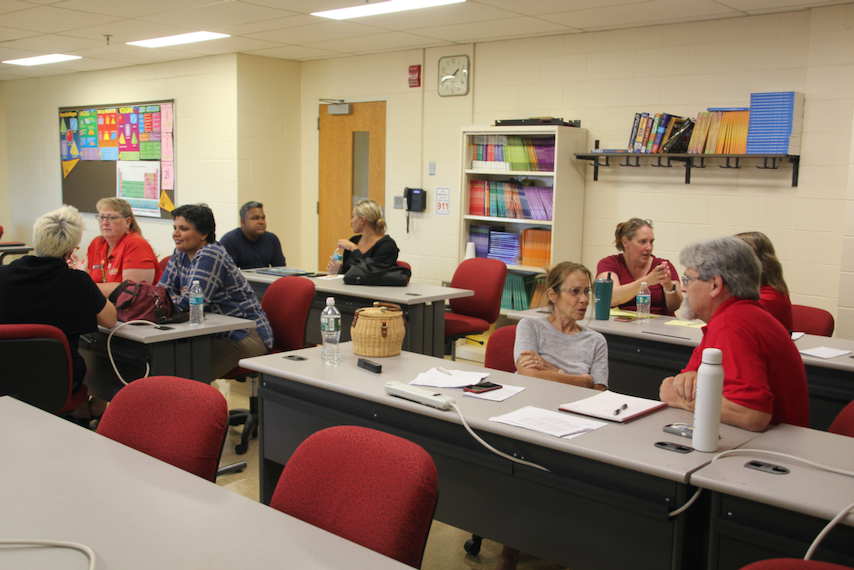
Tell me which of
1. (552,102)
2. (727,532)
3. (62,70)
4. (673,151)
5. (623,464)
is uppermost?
(62,70)

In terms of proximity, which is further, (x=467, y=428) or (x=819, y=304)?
(x=819, y=304)

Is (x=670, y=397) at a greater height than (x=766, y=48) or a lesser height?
lesser

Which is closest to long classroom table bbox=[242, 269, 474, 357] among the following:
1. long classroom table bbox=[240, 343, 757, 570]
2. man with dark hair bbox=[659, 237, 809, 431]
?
long classroom table bbox=[240, 343, 757, 570]

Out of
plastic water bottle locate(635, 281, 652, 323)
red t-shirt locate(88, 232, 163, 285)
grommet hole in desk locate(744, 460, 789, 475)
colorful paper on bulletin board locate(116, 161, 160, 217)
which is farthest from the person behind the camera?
colorful paper on bulletin board locate(116, 161, 160, 217)

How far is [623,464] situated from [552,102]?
4.36 metres

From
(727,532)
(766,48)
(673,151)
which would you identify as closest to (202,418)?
(727,532)

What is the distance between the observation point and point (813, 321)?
3668 millimetres

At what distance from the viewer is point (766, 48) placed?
15.2ft

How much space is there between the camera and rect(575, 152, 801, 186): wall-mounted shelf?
457 centimetres

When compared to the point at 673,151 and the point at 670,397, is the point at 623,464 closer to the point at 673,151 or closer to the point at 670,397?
the point at 670,397

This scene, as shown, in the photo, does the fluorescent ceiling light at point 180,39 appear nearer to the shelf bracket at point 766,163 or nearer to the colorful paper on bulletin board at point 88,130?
the colorful paper on bulletin board at point 88,130

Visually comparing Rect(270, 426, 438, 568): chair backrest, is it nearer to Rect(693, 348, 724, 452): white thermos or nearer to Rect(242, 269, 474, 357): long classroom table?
Rect(693, 348, 724, 452): white thermos

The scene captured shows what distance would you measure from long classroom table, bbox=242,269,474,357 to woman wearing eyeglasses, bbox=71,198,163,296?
95 centimetres

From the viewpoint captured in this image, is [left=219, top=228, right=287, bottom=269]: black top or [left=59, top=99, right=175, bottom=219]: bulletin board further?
[left=59, top=99, right=175, bottom=219]: bulletin board
